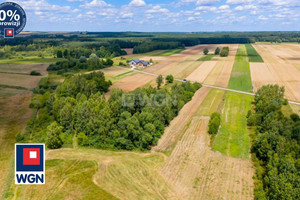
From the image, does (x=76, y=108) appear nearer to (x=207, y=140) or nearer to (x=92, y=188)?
(x=92, y=188)

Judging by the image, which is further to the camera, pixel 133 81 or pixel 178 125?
pixel 133 81

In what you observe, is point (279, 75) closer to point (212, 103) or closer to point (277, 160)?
point (212, 103)

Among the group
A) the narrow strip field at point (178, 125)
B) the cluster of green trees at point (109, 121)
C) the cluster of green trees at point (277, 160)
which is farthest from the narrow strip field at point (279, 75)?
the cluster of green trees at point (109, 121)

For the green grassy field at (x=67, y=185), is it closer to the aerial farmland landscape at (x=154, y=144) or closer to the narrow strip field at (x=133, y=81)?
the aerial farmland landscape at (x=154, y=144)

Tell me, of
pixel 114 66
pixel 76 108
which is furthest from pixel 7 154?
pixel 114 66

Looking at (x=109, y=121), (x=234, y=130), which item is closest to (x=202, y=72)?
(x=234, y=130)

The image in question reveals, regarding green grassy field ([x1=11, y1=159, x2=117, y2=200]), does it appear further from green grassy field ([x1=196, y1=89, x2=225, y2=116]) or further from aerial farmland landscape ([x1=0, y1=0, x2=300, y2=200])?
green grassy field ([x1=196, y1=89, x2=225, y2=116])

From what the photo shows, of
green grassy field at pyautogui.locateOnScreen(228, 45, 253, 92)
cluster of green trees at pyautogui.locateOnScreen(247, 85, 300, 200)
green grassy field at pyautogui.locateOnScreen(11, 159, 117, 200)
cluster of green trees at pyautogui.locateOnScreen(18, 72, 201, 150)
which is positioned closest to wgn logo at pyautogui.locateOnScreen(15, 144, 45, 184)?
green grassy field at pyautogui.locateOnScreen(11, 159, 117, 200)
